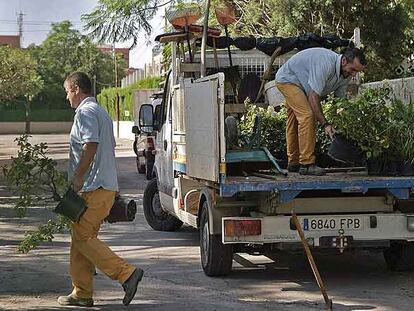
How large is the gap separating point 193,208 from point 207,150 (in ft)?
5.20

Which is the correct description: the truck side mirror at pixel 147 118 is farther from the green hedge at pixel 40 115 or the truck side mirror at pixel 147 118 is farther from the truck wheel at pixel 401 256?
the green hedge at pixel 40 115

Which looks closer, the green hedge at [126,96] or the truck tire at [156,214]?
the truck tire at [156,214]

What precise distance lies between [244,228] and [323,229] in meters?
0.77

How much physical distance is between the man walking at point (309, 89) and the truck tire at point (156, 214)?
4.08 meters

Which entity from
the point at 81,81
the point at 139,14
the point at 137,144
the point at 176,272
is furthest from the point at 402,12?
the point at 81,81

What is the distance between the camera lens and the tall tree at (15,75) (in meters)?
49.2

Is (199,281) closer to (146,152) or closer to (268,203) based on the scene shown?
(268,203)

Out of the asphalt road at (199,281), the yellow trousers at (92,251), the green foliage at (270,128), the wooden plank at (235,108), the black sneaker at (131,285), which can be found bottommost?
the asphalt road at (199,281)

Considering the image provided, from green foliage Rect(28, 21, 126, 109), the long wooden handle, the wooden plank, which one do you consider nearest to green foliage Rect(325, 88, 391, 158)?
the long wooden handle

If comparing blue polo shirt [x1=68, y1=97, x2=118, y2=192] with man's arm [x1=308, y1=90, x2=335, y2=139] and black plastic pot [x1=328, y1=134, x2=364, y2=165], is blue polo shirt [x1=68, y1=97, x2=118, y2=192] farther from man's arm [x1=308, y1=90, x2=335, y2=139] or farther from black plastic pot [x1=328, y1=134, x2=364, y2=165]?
black plastic pot [x1=328, y1=134, x2=364, y2=165]

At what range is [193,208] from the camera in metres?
9.95

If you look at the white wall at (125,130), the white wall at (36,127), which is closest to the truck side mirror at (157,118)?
the white wall at (125,130)

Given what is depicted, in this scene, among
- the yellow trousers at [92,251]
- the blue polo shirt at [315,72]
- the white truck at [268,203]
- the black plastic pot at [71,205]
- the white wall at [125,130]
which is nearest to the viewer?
the black plastic pot at [71,205]

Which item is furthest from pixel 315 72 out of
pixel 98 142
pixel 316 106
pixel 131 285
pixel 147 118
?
pixel 147 118
